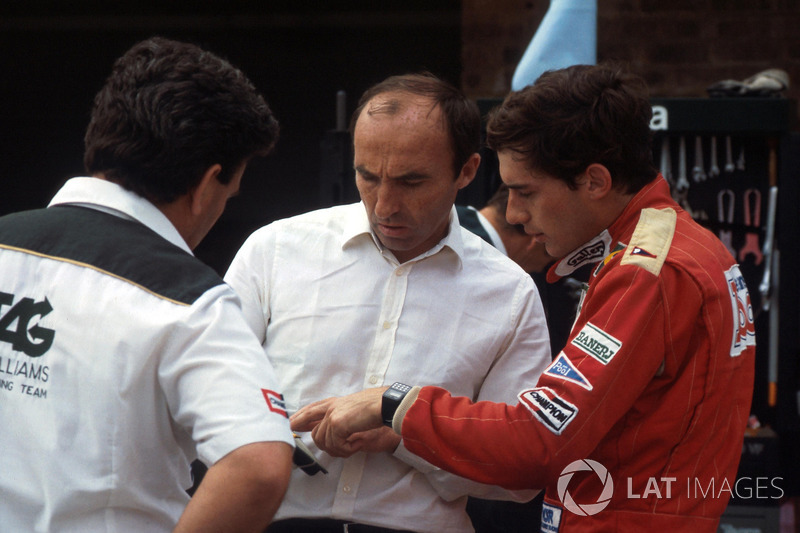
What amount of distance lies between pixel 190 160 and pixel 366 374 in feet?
2.11

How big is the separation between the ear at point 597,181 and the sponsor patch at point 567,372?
0.31 m

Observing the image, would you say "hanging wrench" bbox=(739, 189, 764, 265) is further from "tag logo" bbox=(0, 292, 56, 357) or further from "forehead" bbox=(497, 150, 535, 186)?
"tag logo" bbox=(0, 292, 56, 357)

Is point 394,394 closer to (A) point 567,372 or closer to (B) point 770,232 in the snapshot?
(A) point 567,372

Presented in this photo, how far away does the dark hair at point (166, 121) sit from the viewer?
1.16 meters

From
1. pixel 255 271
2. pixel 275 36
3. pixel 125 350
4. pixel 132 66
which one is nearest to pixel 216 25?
pixel 275 36

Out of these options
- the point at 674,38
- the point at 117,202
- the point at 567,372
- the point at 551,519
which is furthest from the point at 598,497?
the point at 674,38

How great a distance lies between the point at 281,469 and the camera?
1048 millimetres

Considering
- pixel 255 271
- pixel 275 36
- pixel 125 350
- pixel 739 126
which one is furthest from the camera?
pixel 275 36

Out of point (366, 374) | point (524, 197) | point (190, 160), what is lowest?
point (366, 374)

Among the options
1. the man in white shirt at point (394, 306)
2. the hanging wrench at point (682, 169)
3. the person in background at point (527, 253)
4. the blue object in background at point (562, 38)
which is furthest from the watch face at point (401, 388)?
the hanging wrench at point (682, 169)

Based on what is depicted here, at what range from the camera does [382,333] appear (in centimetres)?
170

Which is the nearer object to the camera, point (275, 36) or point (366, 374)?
point (366, 374)

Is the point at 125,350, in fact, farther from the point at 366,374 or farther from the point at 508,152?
the point at 508,152

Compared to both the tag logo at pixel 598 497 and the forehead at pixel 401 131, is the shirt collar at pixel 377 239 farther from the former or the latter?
the tag logo at pixel 598 497
